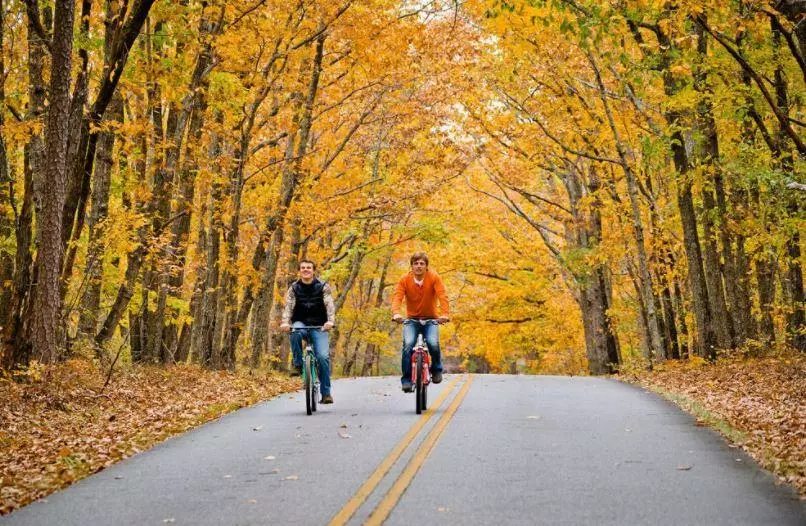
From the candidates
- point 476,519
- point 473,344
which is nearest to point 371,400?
point 476,519

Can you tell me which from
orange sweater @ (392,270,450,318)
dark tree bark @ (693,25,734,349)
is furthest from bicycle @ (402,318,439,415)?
dark tree bark @ (693,25,734,349)

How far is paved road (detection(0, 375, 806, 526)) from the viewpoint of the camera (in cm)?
665

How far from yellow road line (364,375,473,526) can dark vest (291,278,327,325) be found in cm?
236

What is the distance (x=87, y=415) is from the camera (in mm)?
12703

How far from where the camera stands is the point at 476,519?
6379 mm

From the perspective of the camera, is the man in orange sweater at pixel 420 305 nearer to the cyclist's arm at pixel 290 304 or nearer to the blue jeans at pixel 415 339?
the blue jeans at pixel 415 339

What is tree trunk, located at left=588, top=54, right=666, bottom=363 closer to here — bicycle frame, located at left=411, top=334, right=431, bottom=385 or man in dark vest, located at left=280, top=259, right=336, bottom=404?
bicycle frame, located at left=411, top=334, right=431, bottom=385

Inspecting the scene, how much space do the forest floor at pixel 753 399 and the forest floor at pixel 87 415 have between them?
6591 millimetres

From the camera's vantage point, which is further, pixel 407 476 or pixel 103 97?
pixel 103 97

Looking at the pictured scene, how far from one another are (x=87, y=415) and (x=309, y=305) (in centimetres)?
343

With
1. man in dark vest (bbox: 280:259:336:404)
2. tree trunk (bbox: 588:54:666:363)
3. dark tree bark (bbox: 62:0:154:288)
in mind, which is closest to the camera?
man in dark vest (bbox: 280:259:336:404)

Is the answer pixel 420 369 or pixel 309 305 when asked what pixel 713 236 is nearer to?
pixel 420 369

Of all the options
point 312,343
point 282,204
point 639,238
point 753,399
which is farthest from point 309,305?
point 639,238

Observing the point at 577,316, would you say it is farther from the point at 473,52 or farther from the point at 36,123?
the point at 36,123
